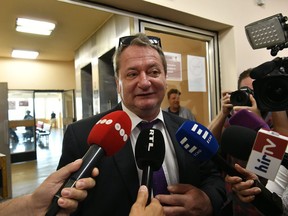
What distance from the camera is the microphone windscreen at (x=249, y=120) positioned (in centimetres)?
93

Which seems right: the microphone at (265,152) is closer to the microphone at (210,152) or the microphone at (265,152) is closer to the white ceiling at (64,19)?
the microphone at (210,152)

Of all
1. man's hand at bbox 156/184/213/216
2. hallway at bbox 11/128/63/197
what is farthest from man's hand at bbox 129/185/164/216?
hallway at bbox 11/128/63/197

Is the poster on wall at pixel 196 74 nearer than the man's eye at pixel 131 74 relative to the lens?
No

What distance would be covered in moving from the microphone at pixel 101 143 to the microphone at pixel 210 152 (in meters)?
0.18

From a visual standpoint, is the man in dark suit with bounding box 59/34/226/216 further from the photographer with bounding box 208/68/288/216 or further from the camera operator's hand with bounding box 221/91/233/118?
the camera operator's hand with bounding box 221/91/233/118

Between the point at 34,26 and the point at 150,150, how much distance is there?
3.57 meters

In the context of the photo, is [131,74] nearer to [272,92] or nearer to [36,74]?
[272,92]

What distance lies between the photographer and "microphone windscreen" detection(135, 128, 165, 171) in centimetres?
75

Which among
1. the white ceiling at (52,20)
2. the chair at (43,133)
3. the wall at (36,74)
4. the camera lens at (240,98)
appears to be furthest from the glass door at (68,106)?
the camera lens at (240,98)

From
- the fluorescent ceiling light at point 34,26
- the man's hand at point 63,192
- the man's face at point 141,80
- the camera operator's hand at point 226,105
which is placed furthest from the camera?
the fluorescent ceiling light at point 34,26

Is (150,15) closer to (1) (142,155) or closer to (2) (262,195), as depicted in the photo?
(1) (142,155)

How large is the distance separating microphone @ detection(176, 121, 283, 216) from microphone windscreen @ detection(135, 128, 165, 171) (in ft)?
0.26

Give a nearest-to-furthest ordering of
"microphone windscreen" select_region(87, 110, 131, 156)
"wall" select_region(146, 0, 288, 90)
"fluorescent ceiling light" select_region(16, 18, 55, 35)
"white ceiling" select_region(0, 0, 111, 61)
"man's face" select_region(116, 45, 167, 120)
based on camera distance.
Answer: "microphone windscreen" select_region(87, 110, 131, 156)
"man's face" select_region(116, 45, 167, 120)
"wall" select_region(146, 0, 288, 90)
"white ceiling" select_region(0, 0, 111, 61)
"fluorescent ceiling light" select_region(16, 18, 55, 35)

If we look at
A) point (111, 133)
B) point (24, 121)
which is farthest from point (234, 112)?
point (24, 121)
